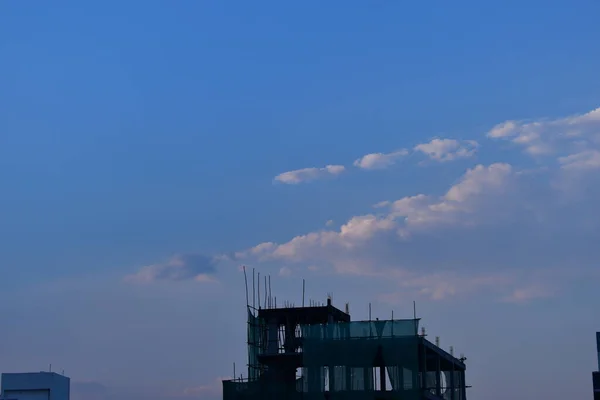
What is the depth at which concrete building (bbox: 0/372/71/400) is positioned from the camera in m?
117

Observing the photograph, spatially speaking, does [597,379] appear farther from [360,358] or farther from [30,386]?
[30,386]

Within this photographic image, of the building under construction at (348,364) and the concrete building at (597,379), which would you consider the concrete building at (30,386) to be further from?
the concrete building at (597,379)

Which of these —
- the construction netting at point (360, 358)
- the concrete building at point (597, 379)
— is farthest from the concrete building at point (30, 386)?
the concrete building at point (597, 379)

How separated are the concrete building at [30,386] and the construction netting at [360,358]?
130 feet

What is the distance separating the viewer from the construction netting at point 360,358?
89.1 m

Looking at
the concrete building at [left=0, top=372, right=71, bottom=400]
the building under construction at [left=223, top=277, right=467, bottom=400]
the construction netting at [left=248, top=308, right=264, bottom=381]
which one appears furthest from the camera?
the concrete building at [left=0, top=372, right=71, bottom=400]

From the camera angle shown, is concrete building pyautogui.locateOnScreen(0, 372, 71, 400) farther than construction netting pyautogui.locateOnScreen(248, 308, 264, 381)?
Yes

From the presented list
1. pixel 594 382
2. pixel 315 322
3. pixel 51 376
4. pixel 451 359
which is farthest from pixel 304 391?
pixel 51 376

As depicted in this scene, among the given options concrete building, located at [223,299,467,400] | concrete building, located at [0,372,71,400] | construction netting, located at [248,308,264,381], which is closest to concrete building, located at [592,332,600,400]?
concrete building, located at [223,299,467,400]

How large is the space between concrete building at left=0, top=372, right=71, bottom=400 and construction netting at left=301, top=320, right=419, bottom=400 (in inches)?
1565

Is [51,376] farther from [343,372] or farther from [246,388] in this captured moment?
[343,372]

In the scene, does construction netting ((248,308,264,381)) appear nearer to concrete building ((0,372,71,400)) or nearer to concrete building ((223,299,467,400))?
concrete building ((223,299,467,400))

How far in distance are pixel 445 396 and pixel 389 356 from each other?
1711 cm

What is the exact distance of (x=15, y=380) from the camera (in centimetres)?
11725
